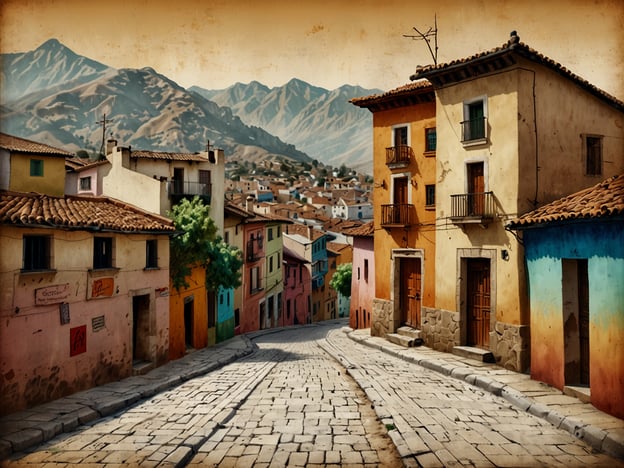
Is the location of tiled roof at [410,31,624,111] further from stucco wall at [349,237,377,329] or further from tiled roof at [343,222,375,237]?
stucco wall at [349,237,377,329]

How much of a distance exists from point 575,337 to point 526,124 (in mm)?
6237

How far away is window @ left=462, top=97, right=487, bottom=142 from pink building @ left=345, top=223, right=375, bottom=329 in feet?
30.5

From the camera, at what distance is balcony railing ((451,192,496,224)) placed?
14.1 meters

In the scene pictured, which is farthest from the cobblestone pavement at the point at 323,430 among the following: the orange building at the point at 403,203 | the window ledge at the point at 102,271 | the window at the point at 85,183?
the window at the point at 85,183

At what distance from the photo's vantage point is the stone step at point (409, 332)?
1782cm

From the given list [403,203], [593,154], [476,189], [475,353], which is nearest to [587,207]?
[476,189]

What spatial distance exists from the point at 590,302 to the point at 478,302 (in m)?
6.36

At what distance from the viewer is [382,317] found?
1991cm

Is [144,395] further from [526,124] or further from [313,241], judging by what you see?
[313,241]

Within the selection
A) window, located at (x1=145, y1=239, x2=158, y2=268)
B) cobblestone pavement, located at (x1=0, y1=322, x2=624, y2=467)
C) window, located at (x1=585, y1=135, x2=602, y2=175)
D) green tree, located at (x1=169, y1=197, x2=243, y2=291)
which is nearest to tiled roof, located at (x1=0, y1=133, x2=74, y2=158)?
window, located at (x1=145, y1=239, x2=158, y2=268)

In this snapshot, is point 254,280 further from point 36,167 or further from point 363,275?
point 36,167

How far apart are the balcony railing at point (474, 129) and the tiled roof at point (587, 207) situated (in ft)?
11.7

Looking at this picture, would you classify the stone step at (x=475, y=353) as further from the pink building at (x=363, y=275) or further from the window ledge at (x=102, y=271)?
the window ledge at (x=102, y=271)

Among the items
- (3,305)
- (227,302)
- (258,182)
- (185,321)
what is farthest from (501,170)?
(258,182)
